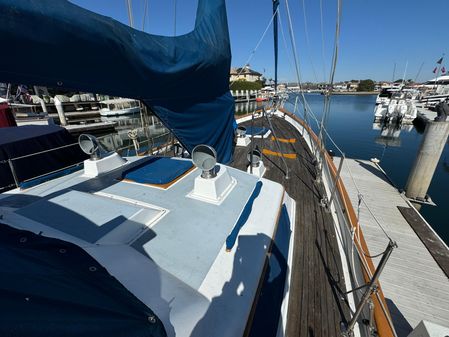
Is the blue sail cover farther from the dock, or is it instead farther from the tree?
the tree

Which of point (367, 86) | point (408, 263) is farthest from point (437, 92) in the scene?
point (408, 263)

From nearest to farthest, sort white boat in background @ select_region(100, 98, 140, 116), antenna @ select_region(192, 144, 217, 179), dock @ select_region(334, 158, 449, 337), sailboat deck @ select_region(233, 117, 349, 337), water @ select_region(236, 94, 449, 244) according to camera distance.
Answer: sailboat deck @ select_region(233, 117, 349, 337) < antenna @ select_region(192, 144, 217, 179) < dock @ select_region(334, 158, 449, 337) < water @ select_region(236, 94, 449, 244) < white boat in background @ select_region(100, 98, 140, 116)

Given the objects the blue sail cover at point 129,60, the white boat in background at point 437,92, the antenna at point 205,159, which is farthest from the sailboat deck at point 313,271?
the white boat in background at point 437,92

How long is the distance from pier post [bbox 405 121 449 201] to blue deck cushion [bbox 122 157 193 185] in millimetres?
10713

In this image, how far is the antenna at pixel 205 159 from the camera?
295 cm

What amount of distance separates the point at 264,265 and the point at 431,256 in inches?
282

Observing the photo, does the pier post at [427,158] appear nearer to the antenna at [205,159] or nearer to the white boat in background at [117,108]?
the antenna at [205,159]

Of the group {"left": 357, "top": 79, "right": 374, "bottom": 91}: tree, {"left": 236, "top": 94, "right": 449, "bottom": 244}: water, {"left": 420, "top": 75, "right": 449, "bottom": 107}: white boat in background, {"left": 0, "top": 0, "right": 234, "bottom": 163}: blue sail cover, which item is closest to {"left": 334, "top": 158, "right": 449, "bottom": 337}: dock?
{"left": 236, "top": 94, "right": 449, "bottom": 244}: water

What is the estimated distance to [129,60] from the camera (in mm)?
1964

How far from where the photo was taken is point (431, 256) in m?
6.04

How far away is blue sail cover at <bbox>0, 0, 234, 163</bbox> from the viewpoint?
4.43 feet

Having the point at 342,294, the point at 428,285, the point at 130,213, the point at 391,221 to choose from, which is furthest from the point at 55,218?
the point at 391,221

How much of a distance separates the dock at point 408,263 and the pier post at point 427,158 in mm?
687

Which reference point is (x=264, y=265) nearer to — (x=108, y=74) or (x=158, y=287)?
(x=158, y=287)
